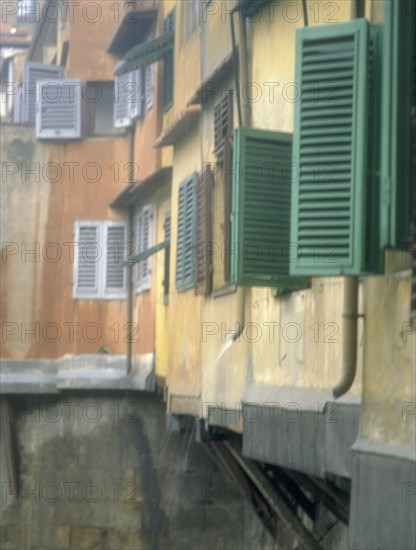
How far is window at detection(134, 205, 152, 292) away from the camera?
2009 centimetres

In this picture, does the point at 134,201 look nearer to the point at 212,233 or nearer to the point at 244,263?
the point at 212,233

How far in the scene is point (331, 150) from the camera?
7043 mm

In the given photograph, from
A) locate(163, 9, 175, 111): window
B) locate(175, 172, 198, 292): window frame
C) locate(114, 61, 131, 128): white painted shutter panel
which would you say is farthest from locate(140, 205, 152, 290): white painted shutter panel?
locate(175, 172, 198, 292): window frame

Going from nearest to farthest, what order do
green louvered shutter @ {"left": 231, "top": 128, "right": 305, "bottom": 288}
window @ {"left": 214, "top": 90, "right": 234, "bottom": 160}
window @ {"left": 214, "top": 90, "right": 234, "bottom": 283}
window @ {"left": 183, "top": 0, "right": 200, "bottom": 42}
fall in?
green louvered shutter @ {"left": 231, "top": 128, "right": 305, "bottom": 288} → window @ {"left": 214, "top": 90, "right": 234, "bottom": 283} → window @ {"left": 214, "top": 90, "right": 234, "bottom": 160} → window @ {"left": 183, "top": 0, "right": 200, "bottom": 42}

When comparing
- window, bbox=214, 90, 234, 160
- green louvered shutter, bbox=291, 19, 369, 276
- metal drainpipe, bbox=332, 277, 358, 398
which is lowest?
metal drainpipe, bbox=332, 277, 358, 398

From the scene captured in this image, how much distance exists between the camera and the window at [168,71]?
61.5 feet

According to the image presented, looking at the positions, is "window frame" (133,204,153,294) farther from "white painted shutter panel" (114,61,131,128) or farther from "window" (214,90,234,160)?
"window" (214,90,234,160)

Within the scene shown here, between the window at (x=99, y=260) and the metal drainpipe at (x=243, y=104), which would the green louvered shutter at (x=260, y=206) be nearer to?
the metal drainpipe at (x=243, y=104)

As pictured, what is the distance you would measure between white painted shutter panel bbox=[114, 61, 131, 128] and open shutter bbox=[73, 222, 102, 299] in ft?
5.27

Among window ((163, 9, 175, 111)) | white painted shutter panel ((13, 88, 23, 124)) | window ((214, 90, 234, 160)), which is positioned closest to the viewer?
window ((214, 90, 234, 160))

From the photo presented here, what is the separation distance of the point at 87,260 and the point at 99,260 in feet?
0.65

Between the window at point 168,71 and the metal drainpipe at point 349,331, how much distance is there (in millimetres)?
11233

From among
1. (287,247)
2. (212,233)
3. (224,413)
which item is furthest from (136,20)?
(287,247)

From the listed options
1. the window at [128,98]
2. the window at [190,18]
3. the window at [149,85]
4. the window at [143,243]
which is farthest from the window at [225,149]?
the window at [128,98]
